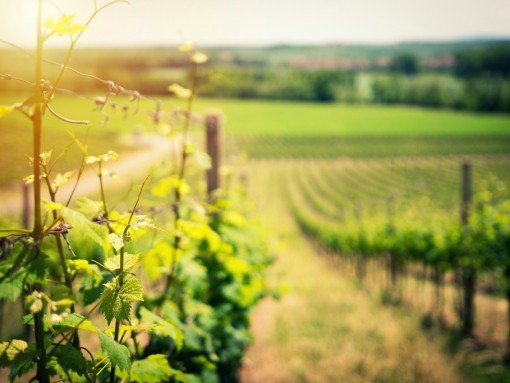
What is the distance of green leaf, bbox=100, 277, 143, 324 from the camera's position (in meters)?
1.08

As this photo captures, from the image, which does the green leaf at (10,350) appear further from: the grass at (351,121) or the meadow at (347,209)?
the grass at (351,121)

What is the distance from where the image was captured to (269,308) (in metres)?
6.08

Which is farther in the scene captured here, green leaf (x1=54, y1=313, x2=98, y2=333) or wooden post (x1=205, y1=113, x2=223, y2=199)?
wooden post (x1=205, y1=113, x2=223, y2=199)

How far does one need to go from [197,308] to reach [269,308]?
3.98 meters

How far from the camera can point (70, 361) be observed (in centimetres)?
108

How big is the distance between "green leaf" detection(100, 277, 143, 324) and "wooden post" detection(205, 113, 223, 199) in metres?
2.16

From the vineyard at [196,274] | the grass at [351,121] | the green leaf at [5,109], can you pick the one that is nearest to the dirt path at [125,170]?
the vineyard at [196,274]

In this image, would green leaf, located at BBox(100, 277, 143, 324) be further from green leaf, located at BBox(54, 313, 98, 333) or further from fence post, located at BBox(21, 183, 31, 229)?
fence post, located at BBox(21, 183, 31, 229)

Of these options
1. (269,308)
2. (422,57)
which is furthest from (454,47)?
(269,308)

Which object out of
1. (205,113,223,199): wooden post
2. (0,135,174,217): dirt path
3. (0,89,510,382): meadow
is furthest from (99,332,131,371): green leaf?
(0,135,174,217): dirt path

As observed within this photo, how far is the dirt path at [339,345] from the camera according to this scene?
3842mm

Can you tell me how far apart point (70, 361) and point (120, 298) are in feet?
0.62

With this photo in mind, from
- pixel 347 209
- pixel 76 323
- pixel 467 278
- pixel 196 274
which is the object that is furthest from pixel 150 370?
pixel 347 209

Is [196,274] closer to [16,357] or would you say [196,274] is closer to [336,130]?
[16,357]
